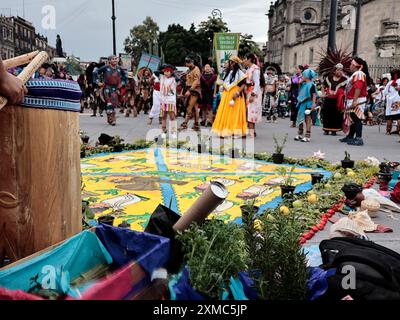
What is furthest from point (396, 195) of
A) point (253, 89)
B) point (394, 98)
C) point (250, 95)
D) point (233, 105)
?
point (394, 98)

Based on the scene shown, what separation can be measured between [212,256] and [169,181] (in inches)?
144

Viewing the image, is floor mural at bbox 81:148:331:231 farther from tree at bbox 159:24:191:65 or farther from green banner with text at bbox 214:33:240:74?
tree at bbox 159:24:191:65

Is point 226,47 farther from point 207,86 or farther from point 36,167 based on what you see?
point 36,167

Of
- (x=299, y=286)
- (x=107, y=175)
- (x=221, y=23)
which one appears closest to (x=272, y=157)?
(x=107, y=175)

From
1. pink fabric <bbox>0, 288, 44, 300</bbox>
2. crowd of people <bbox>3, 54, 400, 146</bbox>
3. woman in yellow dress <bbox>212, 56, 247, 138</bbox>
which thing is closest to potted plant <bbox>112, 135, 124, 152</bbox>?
crowd of people <bbox>3, 54, 400, 146</bbox>

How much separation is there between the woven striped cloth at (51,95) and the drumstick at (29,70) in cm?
3

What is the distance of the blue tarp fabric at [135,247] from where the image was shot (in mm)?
1805

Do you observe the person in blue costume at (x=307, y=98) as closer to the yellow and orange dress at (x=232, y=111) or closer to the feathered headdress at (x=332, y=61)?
the yellow and orange dress at (x=232, y=111)
